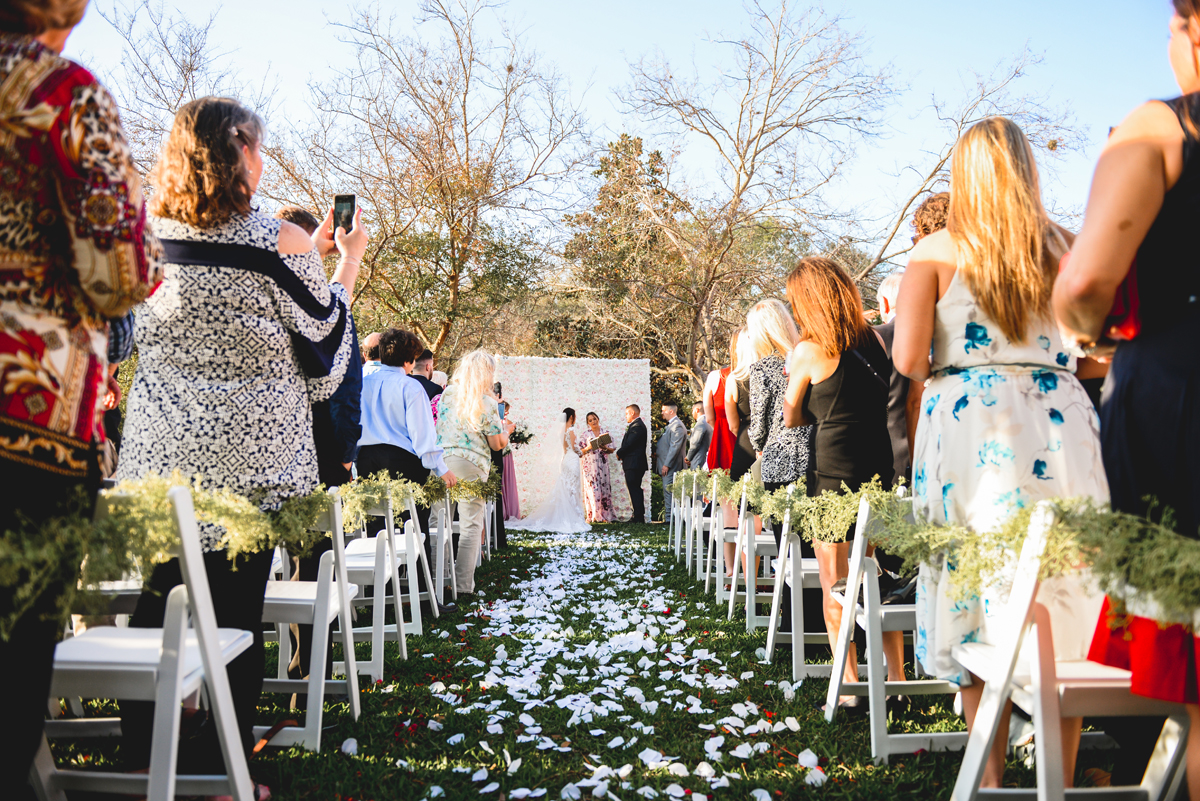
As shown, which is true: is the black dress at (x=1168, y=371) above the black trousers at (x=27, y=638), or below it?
above

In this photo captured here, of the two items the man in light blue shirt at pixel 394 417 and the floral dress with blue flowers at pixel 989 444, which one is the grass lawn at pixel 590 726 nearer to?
the floral dress with blue flowers at pixel 989 444

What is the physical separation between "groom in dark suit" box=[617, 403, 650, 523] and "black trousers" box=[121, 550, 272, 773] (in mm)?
11970

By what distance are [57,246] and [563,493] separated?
497 inches

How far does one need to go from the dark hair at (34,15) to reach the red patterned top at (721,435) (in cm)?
573

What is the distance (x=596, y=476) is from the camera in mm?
14633

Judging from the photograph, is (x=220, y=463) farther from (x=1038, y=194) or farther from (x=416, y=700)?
(x=1038, y=194)

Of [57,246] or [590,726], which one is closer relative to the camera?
[57,246]

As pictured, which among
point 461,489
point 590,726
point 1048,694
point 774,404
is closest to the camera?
point 1048,694

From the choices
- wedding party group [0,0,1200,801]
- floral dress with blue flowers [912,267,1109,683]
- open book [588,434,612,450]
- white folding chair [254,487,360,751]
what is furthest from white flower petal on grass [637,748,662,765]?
open book [588,434,612,450]

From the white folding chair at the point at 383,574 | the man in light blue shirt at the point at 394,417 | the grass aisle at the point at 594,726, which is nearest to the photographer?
the grass aisle at the point at 594,726

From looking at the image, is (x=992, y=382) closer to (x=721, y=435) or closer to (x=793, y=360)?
(x=793, y=360)

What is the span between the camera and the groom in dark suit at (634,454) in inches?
564

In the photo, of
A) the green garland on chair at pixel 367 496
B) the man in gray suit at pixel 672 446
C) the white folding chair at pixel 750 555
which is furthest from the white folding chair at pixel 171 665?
the man in gray suit at pixel 672 446

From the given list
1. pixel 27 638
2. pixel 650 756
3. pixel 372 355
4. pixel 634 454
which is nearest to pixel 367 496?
pixel 650 756
